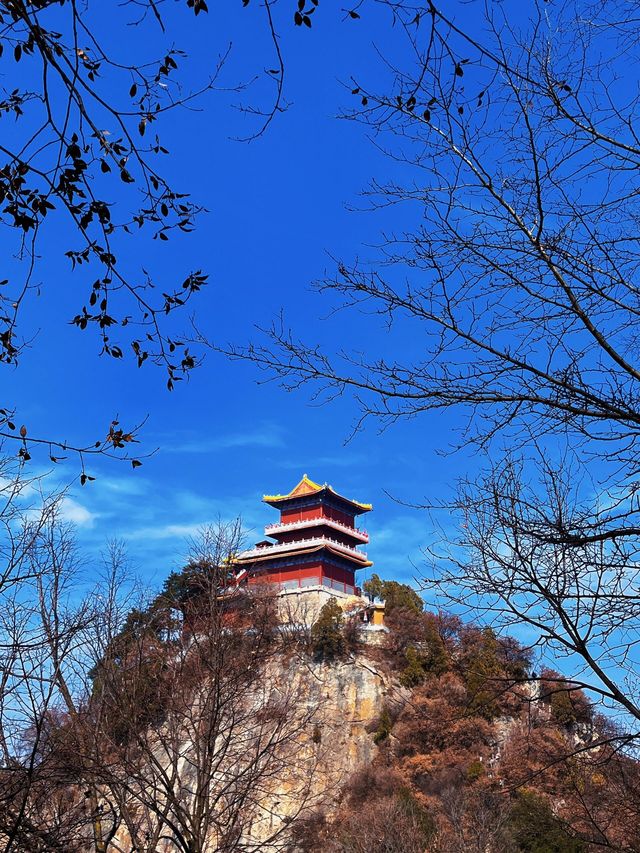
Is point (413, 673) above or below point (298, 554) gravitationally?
below

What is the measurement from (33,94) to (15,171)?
0.37m

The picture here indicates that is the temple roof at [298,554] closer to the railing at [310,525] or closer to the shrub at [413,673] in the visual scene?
the railing at [310,525]

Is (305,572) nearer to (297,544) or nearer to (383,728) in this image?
(297,544)

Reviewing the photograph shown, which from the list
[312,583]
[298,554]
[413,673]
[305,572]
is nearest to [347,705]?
[413,673]

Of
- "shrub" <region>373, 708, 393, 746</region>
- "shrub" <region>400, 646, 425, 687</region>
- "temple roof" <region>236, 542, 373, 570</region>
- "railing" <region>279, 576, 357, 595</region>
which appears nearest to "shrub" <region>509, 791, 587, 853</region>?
"shrub" <region>400, 646, 425, 687</region>

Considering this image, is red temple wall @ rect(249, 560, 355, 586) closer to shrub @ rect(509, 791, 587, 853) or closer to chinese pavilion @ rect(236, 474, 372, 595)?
chinese pavilion @ rect(236, 474, 372, 595)

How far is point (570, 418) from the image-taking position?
12.1ft

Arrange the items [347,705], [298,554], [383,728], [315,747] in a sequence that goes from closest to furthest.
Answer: [315,747], [383,728], [347,705], [298,554]

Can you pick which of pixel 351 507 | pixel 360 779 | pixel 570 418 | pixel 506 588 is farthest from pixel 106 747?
pixel 351 507

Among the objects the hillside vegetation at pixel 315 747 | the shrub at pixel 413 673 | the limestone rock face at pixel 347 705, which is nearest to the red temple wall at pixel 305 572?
the hillside vegetation at pixel 315 747

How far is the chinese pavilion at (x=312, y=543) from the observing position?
41531mm

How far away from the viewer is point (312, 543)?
135ft

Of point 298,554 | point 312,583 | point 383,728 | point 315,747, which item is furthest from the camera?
point 298,554

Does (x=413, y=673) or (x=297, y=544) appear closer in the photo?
(x=413, y=673)
